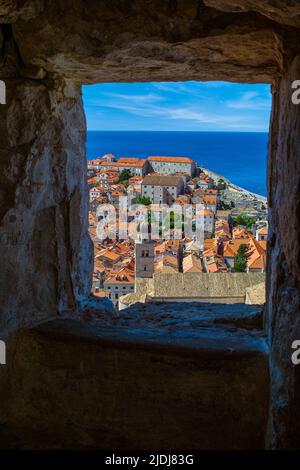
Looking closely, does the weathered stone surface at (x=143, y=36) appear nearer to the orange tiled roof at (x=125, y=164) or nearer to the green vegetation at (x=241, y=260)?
the green vegetation at (x=241, y=260)

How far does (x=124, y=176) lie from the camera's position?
4953 centimetres

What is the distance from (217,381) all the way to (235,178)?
222ft

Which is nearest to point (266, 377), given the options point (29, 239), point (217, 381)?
point (217, 381)

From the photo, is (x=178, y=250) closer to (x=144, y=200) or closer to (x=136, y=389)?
(x=144, y=200)

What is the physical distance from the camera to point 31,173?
234 cm

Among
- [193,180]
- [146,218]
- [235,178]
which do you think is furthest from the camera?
[235,178]

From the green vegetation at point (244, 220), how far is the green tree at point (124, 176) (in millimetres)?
14632

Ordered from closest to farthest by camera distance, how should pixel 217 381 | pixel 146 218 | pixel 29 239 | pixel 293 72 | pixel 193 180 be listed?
1. pixel 293 72
2. pixel 217 381
3. pixel 29 239
4. pixel 146 218
5. pixel 193 180

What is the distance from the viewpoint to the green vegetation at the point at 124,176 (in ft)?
157

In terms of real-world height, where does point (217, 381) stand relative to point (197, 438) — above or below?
above

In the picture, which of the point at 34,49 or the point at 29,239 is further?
the point at 29,239

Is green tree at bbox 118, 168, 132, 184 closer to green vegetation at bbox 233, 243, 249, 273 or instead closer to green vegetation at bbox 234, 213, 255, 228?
green vegetation at bbox 234, 213, 255, 228

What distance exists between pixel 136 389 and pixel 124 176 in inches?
1880
